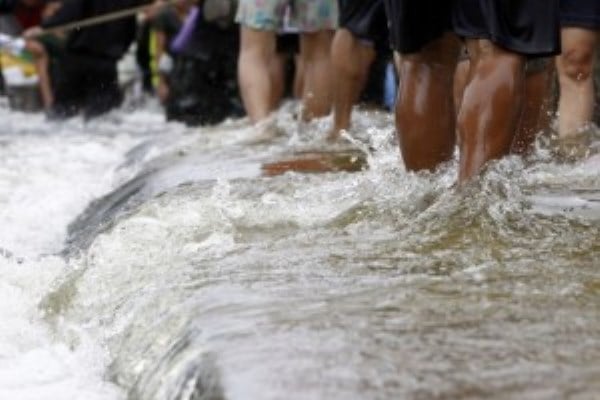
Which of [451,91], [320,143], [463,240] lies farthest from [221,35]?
[463,240]

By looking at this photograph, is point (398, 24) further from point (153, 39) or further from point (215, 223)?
point (153, 39)

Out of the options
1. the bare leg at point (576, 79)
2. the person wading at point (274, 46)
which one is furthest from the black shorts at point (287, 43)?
the bare leg at point (576, 79)

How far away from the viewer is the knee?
492 cm

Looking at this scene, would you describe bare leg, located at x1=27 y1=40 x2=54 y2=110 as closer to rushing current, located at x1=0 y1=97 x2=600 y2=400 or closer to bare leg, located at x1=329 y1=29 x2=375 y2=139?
bare leg, located at x1=329 y1=29 x2=375 y2=139

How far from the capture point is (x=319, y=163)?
4484mm

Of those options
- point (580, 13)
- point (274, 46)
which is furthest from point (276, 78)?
point (580, 13)

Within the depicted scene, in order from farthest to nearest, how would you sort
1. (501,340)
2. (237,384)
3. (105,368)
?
(105,368), (501,340), (237,384)

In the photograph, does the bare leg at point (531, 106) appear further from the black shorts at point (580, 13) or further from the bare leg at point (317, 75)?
the bare leg at point (317, 75)

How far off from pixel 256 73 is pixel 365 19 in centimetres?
152

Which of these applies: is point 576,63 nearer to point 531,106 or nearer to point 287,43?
point 531,106

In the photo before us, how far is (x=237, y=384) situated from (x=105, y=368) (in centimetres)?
53

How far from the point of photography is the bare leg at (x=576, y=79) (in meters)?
4.91

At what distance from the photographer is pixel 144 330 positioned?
2447 mm

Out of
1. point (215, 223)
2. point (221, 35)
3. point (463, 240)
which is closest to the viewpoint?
point (463, 240)
